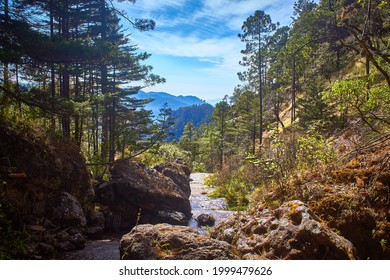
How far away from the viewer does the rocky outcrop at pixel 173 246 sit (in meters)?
3.16

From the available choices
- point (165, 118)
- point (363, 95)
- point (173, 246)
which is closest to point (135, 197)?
point (165, 118)

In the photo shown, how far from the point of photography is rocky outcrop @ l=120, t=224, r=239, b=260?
316cm

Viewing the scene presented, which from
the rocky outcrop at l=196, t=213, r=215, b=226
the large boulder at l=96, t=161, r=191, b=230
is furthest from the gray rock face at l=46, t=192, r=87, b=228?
the rocky outcrop at l=196, t=213, r=215, b=226

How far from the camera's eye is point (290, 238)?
11.1 ft

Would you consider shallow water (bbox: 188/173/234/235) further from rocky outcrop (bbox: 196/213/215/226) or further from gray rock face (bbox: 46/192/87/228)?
gray rock face (bbox: 46/192/87/228)

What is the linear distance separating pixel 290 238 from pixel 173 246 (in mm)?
1597

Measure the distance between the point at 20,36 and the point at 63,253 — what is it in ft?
18.4

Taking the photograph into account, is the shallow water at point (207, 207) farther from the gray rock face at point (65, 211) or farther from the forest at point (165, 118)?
the gray rock face at point (65, 211)

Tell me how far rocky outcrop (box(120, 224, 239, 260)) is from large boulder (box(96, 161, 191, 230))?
6021 mm

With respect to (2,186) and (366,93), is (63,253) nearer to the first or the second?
(2,186)

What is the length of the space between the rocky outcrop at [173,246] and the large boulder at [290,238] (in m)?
0.55

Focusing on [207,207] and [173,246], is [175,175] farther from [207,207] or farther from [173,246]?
[173,246]
